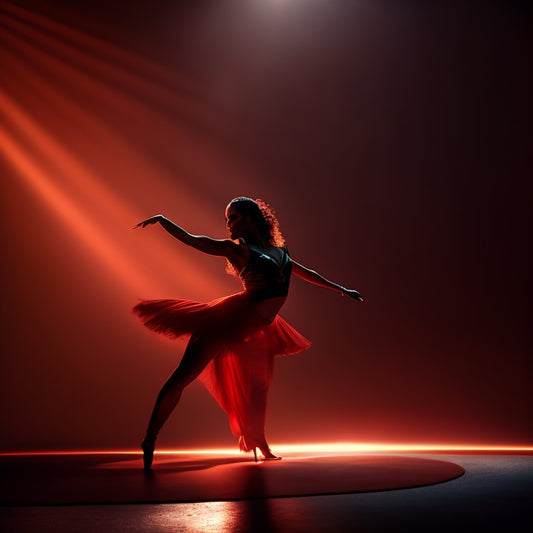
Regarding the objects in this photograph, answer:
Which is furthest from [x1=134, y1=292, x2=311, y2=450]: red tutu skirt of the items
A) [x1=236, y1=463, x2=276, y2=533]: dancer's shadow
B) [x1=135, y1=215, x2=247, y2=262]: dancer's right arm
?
[x1=236, y1=463, x2=276, y2=533]: dancer's shadow

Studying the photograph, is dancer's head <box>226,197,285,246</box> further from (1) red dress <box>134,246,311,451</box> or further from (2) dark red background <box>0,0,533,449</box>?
(2) dark red background <box>0,0,533,449</box>

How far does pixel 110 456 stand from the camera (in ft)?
10.9

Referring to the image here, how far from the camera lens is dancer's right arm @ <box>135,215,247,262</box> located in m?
2.57

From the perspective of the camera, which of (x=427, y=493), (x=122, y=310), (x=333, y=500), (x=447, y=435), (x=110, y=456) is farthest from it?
(x=122, y=310)

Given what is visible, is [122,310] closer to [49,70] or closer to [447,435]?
[49,70]

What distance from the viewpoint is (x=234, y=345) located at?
8.95ft

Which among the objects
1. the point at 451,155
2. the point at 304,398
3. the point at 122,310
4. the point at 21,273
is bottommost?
the point at 304,398

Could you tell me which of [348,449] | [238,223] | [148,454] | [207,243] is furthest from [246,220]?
[348,449]

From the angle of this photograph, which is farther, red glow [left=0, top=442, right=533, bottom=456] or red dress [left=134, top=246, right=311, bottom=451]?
red glow [left=0, top=442, right=533, bottom=456]

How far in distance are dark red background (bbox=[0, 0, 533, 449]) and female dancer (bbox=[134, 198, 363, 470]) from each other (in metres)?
0.95

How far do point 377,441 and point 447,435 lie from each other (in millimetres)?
414

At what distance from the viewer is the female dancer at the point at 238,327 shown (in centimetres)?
263

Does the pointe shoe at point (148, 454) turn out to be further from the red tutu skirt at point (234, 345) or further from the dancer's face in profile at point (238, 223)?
the dancer's face in profile at point (238, 223)

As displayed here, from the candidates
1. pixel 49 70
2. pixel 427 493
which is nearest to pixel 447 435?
pixel 427 493
